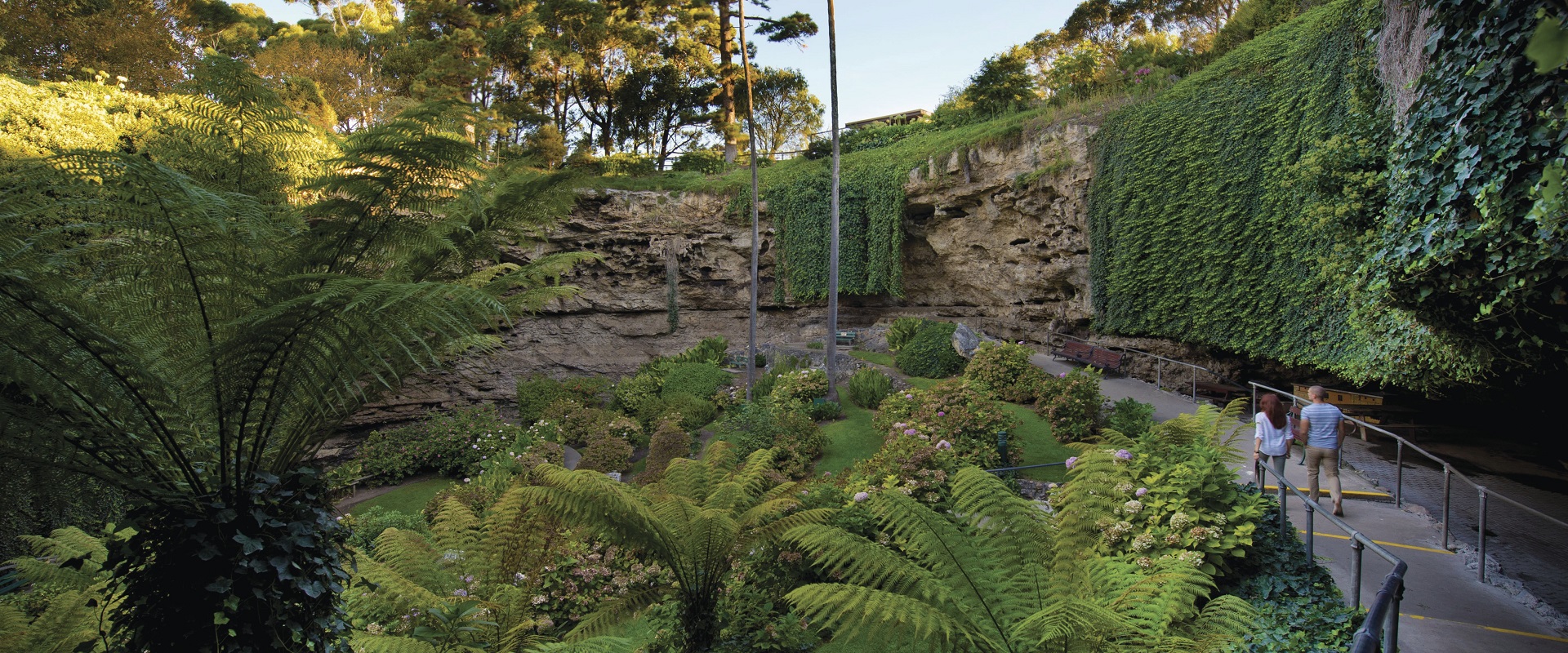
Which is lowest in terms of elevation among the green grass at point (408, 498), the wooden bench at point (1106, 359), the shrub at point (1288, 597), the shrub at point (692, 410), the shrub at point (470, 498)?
the green grass at point (408, 498)

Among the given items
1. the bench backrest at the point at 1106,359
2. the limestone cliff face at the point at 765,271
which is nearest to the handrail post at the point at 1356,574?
the bench backrest at the point at 1106,359

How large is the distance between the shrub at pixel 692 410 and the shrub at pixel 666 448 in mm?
2477

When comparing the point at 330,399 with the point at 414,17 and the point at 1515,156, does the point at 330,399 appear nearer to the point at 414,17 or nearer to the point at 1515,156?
the point at 1515,156

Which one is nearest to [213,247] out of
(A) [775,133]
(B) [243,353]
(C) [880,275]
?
(B) [243,353]

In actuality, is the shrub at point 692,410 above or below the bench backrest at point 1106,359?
below

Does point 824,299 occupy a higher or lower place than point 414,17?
lower

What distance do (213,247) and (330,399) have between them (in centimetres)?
76

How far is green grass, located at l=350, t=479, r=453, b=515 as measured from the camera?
1118cm

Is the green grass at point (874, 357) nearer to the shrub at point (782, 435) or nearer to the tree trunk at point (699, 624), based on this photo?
the shrub at point (782, 435)

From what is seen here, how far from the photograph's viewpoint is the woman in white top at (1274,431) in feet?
18.9

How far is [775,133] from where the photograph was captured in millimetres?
31781

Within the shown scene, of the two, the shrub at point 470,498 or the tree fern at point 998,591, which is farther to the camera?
the shrub at point 470,498

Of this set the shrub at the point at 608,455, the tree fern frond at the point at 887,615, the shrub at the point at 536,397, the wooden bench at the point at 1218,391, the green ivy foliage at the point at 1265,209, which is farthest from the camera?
the shrub at the point at 536,397

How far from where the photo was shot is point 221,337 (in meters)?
2.73
